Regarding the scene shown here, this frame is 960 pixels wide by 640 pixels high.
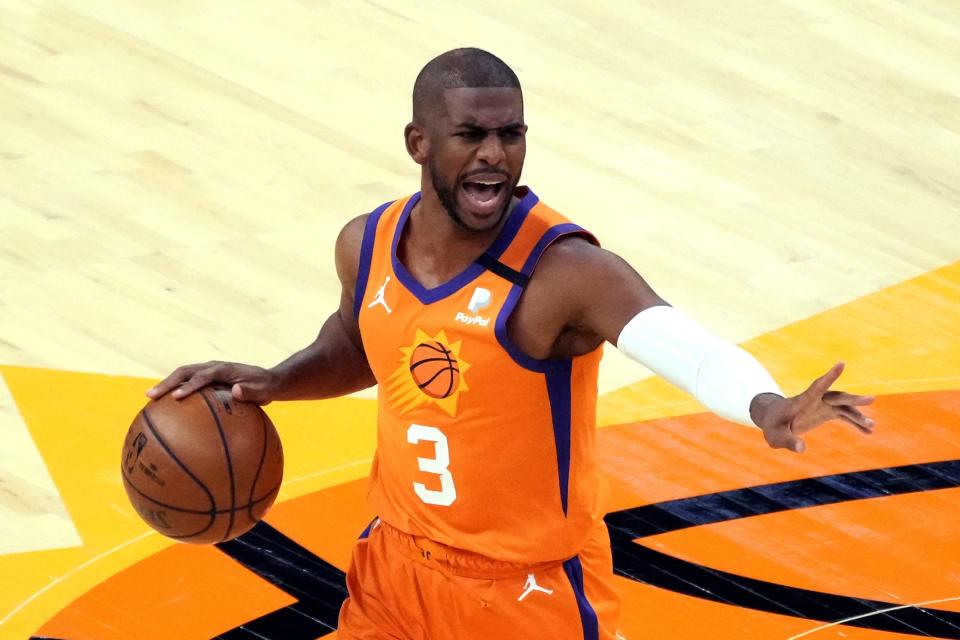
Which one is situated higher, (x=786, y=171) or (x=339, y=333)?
(x=339, y=333)

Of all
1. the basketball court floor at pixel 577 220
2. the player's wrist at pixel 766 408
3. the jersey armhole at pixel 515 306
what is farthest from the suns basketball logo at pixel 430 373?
the basketball court floor at pixel 577 220

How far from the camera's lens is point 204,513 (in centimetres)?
519

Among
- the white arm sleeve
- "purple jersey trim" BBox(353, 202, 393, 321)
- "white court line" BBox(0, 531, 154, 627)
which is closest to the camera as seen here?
the white arm sleeve

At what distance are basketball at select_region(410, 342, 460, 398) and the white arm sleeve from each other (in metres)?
0.48

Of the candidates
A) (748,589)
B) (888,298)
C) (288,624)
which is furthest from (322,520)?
(888,298)

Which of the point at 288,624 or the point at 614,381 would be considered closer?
the point at 288,624

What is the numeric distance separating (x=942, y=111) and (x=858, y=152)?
2.90 ft

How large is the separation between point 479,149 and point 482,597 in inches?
46.2

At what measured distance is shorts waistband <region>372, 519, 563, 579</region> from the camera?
483cm

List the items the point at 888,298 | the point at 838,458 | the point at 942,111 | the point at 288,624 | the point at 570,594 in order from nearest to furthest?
the point at 570,594, the point at 288,624, the point at 838,458, the point at 888,298, the point at 942,111

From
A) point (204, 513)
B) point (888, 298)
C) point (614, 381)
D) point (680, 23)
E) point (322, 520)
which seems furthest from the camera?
point (680, 23)

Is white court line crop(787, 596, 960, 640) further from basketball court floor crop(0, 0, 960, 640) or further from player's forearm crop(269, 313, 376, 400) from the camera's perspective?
player's forearm crop(269, 313, 376, 400)

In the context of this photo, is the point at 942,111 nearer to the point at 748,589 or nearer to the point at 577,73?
the point at 577,73

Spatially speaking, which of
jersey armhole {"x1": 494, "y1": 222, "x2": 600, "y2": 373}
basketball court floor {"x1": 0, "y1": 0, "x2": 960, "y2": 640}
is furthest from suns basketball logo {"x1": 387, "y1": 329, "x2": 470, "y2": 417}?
basketball court floor {"x1": 0, "y1": 0, "x2": 960, "y2": 640}
